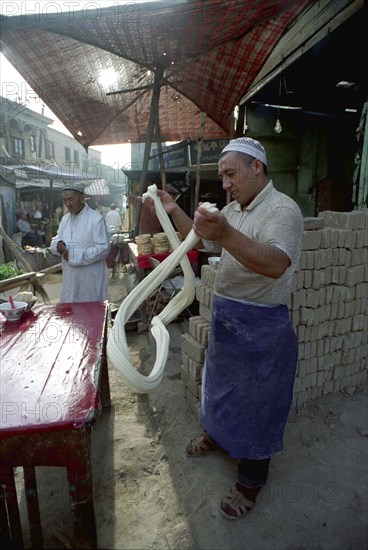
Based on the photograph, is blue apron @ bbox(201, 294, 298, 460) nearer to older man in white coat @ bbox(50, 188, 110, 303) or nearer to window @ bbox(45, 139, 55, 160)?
Result: older man in white coat @ bbox(50, 188, 110, 303)

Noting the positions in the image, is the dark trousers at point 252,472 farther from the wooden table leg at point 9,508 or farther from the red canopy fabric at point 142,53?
the red canopy fabric at point 142,53

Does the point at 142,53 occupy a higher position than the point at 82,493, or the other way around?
the point at 142,53

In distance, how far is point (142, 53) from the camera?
4172mm

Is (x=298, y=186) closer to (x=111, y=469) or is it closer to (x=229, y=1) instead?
(x=229, y=1)

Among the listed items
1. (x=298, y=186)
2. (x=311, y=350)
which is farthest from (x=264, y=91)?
(x=311, y=350)

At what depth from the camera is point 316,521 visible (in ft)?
6.73

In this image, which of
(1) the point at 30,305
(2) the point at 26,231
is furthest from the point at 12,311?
(2) the point at 26,231

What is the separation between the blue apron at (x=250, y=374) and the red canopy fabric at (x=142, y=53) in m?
2.61

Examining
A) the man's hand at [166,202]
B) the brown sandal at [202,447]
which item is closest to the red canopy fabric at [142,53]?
the man's hand at [166,202]

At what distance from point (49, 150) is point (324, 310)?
26.7 m

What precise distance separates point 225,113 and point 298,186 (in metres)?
1.87

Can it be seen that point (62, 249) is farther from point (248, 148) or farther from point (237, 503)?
point (237, 503)

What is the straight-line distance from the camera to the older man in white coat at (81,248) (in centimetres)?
374

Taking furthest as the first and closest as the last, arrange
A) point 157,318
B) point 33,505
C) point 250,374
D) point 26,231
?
1. point 26,231
2. point 157,318
3. point 250,374
4. point 33,505
